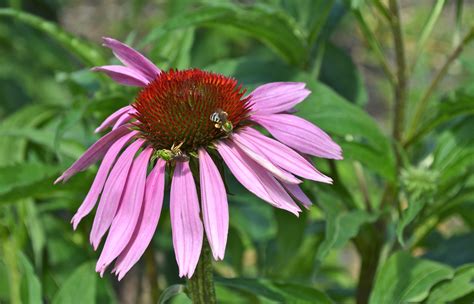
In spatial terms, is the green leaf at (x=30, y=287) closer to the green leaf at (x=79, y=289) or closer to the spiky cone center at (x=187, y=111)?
the green leaf at (x=79, y=289)

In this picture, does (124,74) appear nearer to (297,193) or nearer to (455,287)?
(297,193)

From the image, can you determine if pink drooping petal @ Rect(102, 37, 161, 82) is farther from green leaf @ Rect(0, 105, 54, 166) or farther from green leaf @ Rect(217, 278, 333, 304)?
green leaf @ Rect(0, 105, 54, 166)

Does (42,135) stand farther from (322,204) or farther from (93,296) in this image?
(322,204)

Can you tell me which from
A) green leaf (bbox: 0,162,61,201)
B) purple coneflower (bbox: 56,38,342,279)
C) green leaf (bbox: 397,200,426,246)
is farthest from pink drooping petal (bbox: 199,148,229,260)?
green leaf (bbox: 0,162,61,201)

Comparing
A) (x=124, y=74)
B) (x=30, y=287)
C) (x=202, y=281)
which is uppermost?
(x=124, y=74)

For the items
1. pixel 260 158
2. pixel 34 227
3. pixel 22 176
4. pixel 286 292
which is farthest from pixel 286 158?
pixel 34 227

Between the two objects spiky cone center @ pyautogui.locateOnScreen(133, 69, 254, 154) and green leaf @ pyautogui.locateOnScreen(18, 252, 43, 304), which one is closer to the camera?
spiky cone center @ pyautogui.locateOnScreen(133, 69, 254, 154)

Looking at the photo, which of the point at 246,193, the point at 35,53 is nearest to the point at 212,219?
the point at 246,193
